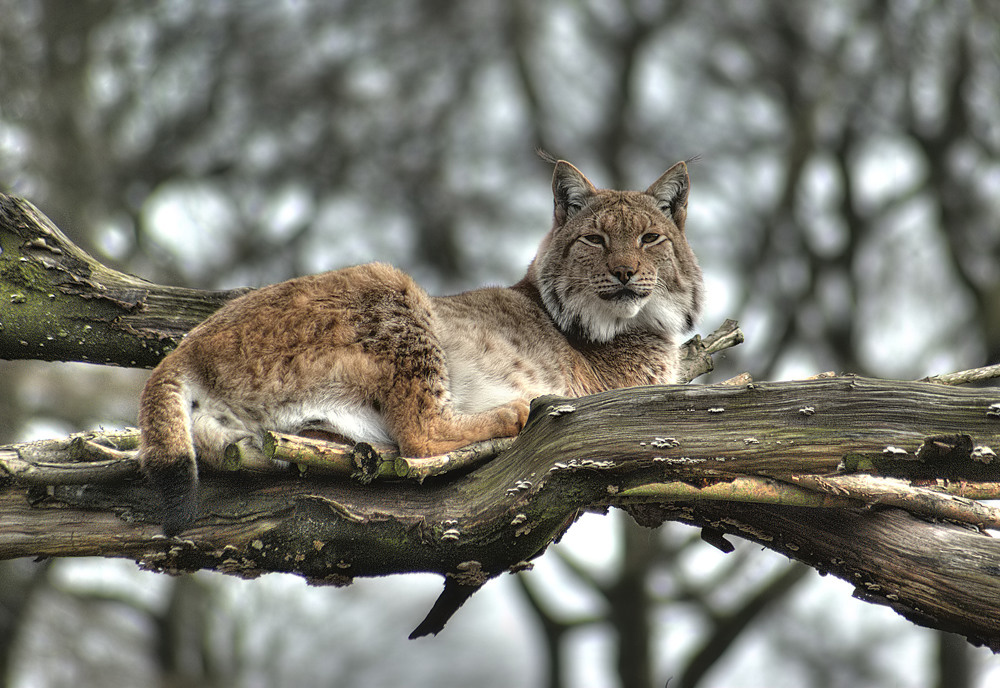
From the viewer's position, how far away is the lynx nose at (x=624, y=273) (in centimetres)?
479

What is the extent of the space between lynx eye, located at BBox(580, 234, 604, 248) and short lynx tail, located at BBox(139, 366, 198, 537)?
247 cm

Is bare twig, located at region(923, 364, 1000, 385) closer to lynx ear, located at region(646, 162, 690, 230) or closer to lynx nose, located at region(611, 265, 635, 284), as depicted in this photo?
lynx nose, located at region(611, 265, 635, 284)

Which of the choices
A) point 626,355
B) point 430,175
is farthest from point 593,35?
point 626,355

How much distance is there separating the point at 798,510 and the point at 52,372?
925cm

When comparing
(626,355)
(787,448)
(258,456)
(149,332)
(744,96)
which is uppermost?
(744,96)

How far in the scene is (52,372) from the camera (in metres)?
A: 10.4

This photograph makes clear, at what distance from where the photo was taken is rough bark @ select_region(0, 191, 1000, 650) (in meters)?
3.21

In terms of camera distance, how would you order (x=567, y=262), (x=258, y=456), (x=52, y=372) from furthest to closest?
(x=52, y=372) < (x=567, y=262) < (x=258, y=456)

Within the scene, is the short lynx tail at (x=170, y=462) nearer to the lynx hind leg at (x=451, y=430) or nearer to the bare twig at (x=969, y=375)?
the lynx hind leg at (x=451, y=430)

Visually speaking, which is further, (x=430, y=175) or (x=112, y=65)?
(x=430, y=175)

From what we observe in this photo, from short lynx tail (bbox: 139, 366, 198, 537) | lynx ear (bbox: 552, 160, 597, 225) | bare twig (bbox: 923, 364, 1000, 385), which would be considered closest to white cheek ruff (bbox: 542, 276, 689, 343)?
lynx ear (bbox: 552, 160, 597, 225)

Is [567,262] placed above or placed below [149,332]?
above

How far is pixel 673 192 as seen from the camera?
5375 millimetres

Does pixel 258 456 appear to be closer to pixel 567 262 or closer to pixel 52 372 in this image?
pixel 567 262
